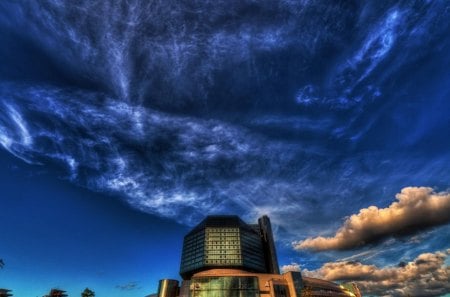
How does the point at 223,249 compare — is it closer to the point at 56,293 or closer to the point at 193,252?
the point at 193,252

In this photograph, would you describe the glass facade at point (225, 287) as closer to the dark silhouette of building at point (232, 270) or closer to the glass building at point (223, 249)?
the dark silhouette of building at point (232, 270)

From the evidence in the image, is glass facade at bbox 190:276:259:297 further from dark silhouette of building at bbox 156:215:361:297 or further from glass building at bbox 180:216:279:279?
glass building at bbox 180:216:279:279

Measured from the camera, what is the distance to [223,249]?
163m

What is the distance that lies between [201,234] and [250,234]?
3689 centimetres

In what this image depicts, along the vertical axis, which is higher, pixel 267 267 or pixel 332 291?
pixel 267 267

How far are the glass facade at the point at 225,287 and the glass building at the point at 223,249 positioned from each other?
4917cm

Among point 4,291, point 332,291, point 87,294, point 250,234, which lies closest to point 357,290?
point 332,291

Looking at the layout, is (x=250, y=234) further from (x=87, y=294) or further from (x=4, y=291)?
(x=4, y=291)

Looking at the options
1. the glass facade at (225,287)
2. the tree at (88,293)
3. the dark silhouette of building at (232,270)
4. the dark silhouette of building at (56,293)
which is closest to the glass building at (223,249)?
the dark silhouette of building at (232,270)

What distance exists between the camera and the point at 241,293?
4183 inches

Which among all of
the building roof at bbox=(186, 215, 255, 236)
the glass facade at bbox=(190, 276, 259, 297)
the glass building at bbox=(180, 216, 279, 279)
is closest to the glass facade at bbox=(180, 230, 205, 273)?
the glass building at bbox=(180, 216, 279, 279)

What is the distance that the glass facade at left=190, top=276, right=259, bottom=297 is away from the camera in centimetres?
10606

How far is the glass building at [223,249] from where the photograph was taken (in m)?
160

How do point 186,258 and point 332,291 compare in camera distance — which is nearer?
point 332,291
